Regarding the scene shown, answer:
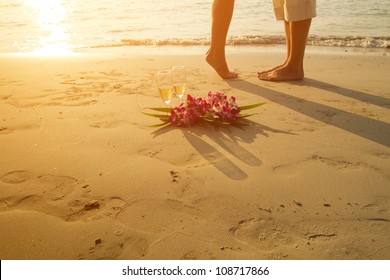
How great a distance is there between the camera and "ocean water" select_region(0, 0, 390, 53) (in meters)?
7.54

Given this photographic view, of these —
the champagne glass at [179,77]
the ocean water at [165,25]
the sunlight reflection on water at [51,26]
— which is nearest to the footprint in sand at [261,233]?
the champagne glass at [179,77]

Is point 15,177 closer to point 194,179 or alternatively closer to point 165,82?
point 194,179

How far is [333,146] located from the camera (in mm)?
2434

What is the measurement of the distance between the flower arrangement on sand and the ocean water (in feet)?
16.3

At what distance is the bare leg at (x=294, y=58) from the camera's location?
3.95m

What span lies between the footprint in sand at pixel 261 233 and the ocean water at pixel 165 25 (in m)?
6.29

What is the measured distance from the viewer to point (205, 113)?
2822mm

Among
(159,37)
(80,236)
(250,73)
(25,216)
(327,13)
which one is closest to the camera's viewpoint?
(80,236)

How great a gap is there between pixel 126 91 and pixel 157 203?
7.26ft

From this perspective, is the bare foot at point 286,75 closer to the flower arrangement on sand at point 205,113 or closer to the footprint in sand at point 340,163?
the flower arrangement on sand at point 205,113

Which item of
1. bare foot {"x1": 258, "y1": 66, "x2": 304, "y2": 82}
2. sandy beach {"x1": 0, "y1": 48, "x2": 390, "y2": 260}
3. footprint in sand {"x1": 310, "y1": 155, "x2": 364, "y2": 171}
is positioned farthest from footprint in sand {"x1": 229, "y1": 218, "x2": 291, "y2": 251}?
bare foot {"x1": 258, "y1": 66, "x2": 304, "y2": 82}

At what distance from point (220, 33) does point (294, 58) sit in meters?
0.94
